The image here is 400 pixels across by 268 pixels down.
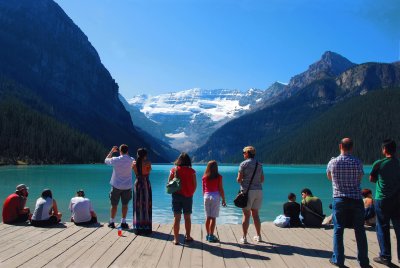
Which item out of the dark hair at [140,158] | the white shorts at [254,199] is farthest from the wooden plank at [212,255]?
the dark hair at [140,158]

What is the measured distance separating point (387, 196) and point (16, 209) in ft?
40.0

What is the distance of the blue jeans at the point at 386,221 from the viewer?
953 centimetres

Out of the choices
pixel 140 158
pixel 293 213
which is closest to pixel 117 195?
pixel 140 158

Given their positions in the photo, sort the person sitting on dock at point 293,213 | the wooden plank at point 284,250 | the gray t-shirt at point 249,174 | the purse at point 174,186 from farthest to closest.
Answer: the person sitting on dock at point 293,213 → the gray t-shirt at point 249,174 → the purse at point 174,186 → the wooden plank at point 284,250

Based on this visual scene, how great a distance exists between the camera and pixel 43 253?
10164mm

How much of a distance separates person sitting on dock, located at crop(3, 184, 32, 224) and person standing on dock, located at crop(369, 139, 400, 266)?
11707 mm

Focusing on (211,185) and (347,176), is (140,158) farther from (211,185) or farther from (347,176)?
(347,176)

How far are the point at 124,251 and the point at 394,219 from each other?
674 centimetres

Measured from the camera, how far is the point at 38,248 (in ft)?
35.1

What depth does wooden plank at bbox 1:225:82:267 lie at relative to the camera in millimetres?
9328

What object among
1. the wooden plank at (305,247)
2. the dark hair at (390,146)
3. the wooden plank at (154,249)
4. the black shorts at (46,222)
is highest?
the dark hair at (390,146)

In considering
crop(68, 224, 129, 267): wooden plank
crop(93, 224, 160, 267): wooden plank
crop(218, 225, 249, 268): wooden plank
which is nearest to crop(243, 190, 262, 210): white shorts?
crop(218, 225, 249, 268): wooden plank

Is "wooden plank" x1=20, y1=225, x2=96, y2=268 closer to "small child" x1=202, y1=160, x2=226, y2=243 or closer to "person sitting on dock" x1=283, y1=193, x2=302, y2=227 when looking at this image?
"small child" x1=202, y1=160, x2=226, y2=243

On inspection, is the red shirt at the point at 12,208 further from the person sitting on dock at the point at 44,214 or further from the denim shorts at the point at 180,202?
the denim shorts at the point at 180,202
